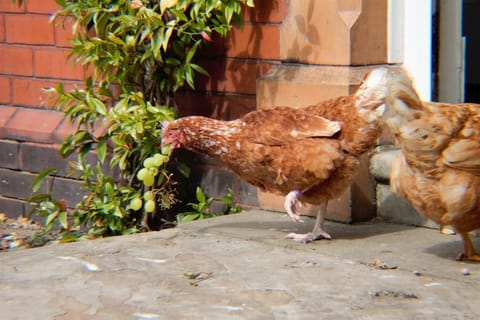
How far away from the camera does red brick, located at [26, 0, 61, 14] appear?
25.6 feet

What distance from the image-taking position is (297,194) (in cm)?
550

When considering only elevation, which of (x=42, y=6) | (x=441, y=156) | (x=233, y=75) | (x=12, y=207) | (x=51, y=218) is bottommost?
(x=12, y=207)

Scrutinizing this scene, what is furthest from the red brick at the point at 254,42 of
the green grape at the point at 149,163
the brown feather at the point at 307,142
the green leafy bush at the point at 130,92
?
the green grape at the point at 149,163

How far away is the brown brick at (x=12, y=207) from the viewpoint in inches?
328

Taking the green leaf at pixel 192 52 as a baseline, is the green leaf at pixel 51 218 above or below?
below

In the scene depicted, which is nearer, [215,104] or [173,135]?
[173,135]

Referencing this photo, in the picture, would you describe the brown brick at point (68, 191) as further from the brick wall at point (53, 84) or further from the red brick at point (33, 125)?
the red brick at point (33, 125)

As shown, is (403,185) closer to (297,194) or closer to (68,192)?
(297,194)

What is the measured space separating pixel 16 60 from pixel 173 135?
2.95 meters

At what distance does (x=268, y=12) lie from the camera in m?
6.39

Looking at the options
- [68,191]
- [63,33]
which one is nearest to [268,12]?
[63,33]

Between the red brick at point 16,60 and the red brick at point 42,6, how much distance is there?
366 mm

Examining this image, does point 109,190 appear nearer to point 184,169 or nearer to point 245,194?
point 184,169

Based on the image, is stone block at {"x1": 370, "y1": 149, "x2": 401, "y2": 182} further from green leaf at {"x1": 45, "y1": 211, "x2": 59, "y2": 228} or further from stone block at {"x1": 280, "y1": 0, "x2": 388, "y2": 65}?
green leaf at {"x1": 45, "y1": 211, "x2": 59, "y2": 228}
